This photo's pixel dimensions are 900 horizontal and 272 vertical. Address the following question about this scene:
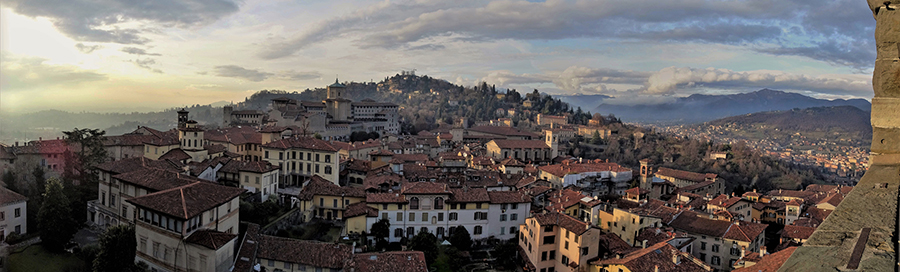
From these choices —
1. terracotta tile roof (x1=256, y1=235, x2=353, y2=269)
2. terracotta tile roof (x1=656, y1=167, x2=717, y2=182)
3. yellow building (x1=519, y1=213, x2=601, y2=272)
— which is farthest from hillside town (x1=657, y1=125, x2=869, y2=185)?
terracotta tile roof (x1=256, y1=235, x2=353, y2=269)

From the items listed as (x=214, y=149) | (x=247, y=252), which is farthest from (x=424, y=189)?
(x=214, y=149)

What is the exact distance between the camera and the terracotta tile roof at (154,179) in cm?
2092

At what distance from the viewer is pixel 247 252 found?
66.0 ft

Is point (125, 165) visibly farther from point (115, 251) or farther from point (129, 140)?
point (129, 140)

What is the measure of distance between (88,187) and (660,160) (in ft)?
257

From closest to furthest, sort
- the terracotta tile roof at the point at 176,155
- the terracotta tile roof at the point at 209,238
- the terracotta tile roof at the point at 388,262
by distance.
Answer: the terracotta tile roof at the point at 209,238 → the terracotta tile roof at the point at 388,262 → the terracotta tile roof at the point at 176,155

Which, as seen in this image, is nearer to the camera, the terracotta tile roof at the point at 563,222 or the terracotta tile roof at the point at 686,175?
the terracotta tile roof at the point at 563,222

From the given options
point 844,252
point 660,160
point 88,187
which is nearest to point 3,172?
point 88,187

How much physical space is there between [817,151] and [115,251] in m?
152

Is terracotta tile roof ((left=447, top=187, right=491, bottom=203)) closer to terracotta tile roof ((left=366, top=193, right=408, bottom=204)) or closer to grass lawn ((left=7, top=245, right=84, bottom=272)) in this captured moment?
terracotta tile roof ((left=366, top=193, right=408, bottom=204))

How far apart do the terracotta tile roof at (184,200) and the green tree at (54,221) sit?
14.0ft

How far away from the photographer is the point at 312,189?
28.6 m

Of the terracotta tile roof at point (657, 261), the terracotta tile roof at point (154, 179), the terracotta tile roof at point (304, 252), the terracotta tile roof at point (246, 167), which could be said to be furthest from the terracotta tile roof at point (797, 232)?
the terracotta tile roof at point (154, 179)

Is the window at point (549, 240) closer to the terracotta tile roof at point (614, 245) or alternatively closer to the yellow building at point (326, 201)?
the terracotta tile roof at point (614, 245)
